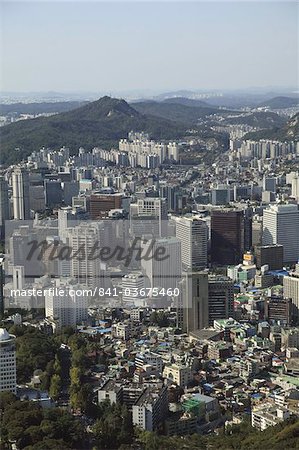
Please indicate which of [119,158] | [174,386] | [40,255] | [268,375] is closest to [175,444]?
[174,386]

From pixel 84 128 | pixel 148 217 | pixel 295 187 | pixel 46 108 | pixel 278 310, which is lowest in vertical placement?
pixel 278 310

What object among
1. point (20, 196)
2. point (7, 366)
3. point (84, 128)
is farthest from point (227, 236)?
point (84, 128)

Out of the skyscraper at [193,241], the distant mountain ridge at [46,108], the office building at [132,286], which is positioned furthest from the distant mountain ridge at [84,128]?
the office building at [132,286]

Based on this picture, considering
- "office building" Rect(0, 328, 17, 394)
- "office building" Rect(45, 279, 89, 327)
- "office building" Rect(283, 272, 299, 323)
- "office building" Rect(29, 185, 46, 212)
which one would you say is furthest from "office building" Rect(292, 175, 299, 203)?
"office building" Rect(0, 328, 17, 394)

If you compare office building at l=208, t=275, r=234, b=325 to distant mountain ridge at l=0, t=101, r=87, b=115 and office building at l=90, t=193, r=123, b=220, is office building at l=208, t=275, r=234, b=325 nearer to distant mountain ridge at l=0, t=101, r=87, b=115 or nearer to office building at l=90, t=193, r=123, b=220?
office building at l=90, t=193, r=123, b=220

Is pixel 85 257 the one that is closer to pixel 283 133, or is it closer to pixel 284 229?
pixel 284 229

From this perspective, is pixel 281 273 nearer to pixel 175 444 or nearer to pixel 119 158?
pixel 175 444

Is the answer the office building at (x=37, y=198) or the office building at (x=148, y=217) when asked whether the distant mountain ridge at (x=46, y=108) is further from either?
the office building at (x=148, y=217)
